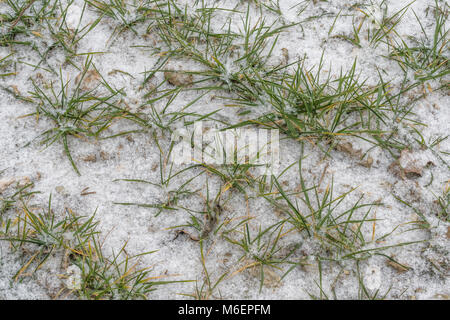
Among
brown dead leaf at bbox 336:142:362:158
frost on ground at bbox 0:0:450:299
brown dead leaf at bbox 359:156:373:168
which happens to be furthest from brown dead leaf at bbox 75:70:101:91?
brown dead leaf at bbox 359:156:373:168

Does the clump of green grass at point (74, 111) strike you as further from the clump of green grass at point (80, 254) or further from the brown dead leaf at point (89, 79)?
the clump of green grass at point (80, 254)

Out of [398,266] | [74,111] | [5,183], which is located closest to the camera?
[398,266]

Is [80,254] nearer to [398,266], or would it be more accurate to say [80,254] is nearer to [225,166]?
[225,166]

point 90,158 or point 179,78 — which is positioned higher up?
point 179,78

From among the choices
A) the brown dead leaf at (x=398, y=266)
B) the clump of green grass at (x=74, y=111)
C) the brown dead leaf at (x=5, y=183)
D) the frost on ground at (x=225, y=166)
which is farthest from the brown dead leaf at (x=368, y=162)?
the brown dead leaf at (x=5, y=183)

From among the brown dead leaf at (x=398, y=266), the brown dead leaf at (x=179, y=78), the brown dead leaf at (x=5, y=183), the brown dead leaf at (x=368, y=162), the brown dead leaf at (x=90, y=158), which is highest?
the brown dead leaf at (x=179, y=78)

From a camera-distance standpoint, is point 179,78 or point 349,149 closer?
point 349,149

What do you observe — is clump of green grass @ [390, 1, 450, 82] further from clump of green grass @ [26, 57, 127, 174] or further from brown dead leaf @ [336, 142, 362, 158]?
clump of green grass @ [26, 57, 127, 174]

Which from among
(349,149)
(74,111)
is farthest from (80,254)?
(349,149)
